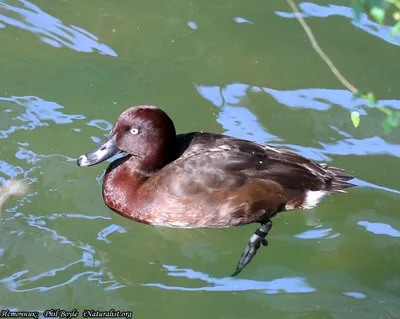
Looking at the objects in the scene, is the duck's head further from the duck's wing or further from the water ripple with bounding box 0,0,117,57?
the water ripple with bounding box 0,0,117,57

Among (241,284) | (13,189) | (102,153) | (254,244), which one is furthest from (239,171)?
(13,189)

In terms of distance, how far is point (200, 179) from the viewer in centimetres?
494

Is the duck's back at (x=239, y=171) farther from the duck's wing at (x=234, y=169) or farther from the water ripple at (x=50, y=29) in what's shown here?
the water ripple at (x=50, y=29)

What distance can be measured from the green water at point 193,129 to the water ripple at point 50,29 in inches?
0.7

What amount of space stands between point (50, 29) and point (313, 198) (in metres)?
3.17

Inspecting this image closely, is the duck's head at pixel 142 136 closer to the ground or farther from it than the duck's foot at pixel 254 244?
farther from it

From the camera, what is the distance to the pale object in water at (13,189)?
209 inches

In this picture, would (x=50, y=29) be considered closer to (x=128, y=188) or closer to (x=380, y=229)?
(x=128, y=188)

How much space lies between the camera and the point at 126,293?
4805mm

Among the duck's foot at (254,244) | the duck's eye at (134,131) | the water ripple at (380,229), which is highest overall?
the duck's eye at (134,131)

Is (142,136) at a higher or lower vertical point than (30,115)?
higher

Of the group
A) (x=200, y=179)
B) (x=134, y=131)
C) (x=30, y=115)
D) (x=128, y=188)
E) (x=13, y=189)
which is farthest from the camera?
(x=30, y=115)

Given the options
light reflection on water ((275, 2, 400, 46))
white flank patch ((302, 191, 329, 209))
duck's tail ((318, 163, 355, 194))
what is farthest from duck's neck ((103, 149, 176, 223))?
light reflection on water ((275, 2, 400, 46))

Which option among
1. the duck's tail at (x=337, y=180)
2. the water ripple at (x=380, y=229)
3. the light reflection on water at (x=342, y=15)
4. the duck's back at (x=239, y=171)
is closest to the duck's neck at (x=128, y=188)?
the duck's back at (x=239, y=171)
